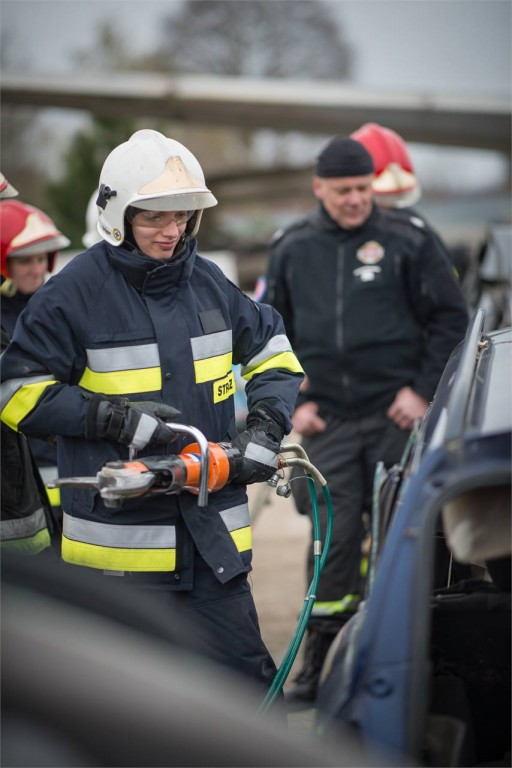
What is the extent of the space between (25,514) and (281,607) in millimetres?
2103

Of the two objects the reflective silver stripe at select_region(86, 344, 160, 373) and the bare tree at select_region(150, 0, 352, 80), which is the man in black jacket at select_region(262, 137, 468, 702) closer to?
the reflective silver stripe at select_region(86, 344, 160, 373)

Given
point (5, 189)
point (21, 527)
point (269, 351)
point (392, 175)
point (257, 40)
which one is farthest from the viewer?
point (257, 40)

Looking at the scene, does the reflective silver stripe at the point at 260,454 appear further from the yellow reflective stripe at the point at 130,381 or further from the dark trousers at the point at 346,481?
the dark trousers at the point at 346,481

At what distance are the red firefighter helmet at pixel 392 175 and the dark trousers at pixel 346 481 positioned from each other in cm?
185

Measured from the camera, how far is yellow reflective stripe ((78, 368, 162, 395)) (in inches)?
125

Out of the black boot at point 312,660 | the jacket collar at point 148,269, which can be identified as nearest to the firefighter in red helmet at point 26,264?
the black boot at point 312,660

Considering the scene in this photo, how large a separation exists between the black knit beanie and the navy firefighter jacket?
174 centimetres

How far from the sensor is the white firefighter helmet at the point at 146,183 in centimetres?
322

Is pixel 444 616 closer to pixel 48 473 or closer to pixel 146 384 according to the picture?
pixel 146 384

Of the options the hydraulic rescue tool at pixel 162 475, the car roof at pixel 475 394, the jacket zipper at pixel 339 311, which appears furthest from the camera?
the jacket zipper at pixel 339 311

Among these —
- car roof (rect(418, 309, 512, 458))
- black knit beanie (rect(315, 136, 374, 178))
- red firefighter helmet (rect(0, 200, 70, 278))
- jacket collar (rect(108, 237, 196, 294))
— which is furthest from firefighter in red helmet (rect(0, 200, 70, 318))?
car roof (rect(418, 309, 512, 458))

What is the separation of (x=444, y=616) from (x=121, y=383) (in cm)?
110

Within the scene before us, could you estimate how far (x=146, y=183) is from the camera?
10.6 feet

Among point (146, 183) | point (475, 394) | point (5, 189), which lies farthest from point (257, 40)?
point (475, 394)
